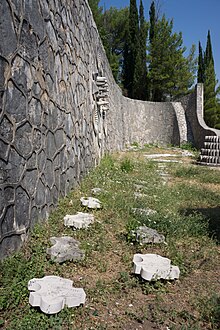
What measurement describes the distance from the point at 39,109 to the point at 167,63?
724 inches

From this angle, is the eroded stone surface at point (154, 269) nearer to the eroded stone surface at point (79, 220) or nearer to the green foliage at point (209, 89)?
the eroded stone surface at point (79, 220)

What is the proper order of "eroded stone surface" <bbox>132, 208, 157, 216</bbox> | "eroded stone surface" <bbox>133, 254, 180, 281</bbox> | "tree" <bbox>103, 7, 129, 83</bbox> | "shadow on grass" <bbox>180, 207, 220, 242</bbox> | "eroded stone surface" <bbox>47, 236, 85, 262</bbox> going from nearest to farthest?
"eroded stone surface" <bbox>133, 254, 180, 281</bbox>, "eroded stone surface" <bbox>47, 236, 85, 262</bbox>, "shadow on grass" <bbox>180, 207, 220, 242</bbox>, "eroded stone surface" <bbox>132, 208, 157, 216</bbox>, "tree" <bbox>103, 7, 129, 83</bbox>

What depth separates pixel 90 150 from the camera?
538 cm

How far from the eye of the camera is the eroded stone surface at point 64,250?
7.27 ft

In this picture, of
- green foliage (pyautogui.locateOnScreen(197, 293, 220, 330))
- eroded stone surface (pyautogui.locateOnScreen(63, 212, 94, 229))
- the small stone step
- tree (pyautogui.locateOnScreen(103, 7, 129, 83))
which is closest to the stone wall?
eroded stone surface (pyautogui.locateOnScreen(63, 212, 94, 229))

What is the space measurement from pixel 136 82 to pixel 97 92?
551 inches

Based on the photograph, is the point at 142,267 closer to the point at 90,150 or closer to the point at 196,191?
the point at 196,191

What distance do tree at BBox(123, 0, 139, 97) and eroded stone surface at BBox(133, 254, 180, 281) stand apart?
19.1 m

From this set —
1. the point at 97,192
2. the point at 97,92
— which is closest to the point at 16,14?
the point at 97,192

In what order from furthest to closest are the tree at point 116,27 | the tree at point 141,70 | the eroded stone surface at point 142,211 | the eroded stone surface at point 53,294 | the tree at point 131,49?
1. the tree at point 116,27
2. the tree at point 131,49
3. the tree at point 141,70
4. the eroded stone surface at point 142,211
5. the eroded stone surface at point 53,294

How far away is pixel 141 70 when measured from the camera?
1956 cm

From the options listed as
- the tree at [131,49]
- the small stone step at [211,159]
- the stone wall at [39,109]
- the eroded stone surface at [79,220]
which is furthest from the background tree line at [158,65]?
the eroded stone surface at [79,220]

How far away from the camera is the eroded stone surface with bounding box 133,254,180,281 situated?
206cm

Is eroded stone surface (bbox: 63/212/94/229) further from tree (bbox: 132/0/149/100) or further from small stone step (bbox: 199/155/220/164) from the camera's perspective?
tree (bbox: 132/0/149/100)
